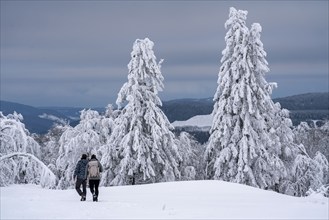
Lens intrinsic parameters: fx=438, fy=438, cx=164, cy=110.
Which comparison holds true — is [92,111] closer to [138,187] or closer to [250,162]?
[250,162]

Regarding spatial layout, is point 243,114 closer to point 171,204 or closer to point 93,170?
point 93,170

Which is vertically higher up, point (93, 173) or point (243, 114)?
point (243, 114)

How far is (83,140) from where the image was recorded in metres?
33.1

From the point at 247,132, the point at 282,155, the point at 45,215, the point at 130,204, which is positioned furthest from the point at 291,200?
the point at 282,155

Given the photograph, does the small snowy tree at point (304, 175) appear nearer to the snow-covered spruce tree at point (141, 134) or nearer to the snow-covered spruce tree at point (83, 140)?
the snow-covered spruce tree at point (141, 134)

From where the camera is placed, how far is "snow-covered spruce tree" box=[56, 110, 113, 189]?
33.0 meters

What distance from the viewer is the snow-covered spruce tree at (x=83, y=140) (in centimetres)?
3297

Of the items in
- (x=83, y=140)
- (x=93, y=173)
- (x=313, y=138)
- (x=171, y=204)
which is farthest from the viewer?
(x=313, y=138)

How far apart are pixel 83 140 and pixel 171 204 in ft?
66.2

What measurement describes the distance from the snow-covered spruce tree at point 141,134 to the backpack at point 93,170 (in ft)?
34.0

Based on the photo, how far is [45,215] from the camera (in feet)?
37.5

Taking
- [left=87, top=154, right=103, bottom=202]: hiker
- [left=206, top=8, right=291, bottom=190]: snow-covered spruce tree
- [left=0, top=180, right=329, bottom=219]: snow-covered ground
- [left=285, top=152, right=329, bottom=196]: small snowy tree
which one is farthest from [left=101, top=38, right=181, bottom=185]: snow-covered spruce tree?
[left=87, top=154, right=103, bottom=202]: hiker

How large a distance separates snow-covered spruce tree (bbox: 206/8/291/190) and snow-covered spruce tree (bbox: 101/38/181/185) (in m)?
3.19

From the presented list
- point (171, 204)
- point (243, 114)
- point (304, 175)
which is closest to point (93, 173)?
point (171, 204)
